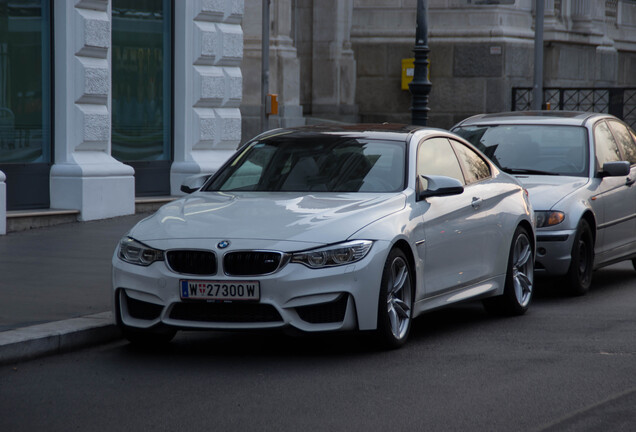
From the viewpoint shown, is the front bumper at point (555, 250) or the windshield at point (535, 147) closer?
the front bumper at point (555, 250)

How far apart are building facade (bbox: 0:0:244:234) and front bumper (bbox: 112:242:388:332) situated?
6729 mm

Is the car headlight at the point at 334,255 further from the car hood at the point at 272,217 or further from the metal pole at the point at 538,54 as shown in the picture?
the metal pole at the point at 538,54

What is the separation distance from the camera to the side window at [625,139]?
480 inches

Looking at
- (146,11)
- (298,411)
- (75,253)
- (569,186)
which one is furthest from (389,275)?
(146,11)

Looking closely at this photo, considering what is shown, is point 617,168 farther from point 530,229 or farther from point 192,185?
point 192,185

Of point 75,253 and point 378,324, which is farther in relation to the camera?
point 75,253

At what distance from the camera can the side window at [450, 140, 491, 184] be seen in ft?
30.2

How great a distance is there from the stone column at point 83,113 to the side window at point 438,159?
689 cm

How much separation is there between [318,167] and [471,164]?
1.43 metres

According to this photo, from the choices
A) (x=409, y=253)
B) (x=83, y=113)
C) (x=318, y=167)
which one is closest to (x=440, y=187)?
(x=409, y=253)

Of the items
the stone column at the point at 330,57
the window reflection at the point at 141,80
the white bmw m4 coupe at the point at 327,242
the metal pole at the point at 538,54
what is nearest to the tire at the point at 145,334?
the white bmw m4 coupe at the point at 327,242

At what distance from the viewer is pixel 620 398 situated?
6.27 metres

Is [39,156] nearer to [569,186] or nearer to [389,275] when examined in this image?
[569,186]

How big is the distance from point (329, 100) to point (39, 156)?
15.7 m
